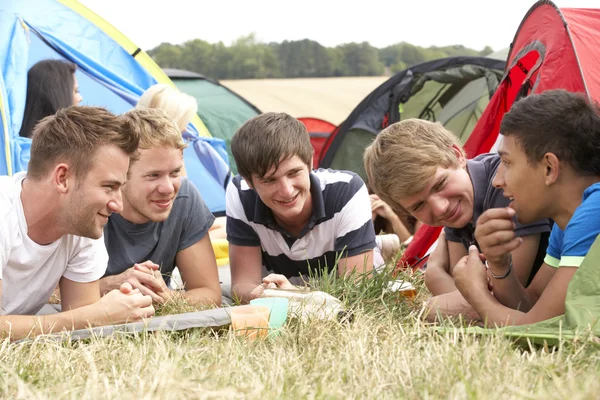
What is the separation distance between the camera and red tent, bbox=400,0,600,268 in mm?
3520

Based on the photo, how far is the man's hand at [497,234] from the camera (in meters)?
2.40

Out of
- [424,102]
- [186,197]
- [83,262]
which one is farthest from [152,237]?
[424,102]

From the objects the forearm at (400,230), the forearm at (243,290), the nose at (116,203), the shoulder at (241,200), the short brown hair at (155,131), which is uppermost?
the short brown hair at (155,131)

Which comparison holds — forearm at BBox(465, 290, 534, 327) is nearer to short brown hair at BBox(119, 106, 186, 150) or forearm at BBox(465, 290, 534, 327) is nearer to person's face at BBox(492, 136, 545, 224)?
person's face at BBox(492, 136, 545, 224)

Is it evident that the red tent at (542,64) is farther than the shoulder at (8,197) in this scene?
Result: Yes

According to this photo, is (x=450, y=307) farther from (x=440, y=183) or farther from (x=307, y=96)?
(x=307, y=96)

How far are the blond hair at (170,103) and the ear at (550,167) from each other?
110 inches

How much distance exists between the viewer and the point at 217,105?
8.48m

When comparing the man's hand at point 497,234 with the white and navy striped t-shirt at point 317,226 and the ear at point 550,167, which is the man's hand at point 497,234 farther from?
the white and navy striped t-shirt at point 317,226

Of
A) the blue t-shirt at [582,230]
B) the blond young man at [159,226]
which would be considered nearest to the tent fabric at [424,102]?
the blond young man at [159,226]

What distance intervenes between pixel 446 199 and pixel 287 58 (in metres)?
20.5

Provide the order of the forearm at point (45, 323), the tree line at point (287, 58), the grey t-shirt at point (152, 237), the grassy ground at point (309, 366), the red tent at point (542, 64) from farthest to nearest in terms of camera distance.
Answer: the tree line at point (287, 58)
the red tent at point (542, 64)
the grey t-shirt at point (152, 237)
the forearm at point (45, 323)
the grassy ground at point (309, 366)

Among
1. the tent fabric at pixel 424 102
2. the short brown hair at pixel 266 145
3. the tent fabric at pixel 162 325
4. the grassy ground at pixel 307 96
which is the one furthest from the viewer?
the grassy ground at pixel 307 96

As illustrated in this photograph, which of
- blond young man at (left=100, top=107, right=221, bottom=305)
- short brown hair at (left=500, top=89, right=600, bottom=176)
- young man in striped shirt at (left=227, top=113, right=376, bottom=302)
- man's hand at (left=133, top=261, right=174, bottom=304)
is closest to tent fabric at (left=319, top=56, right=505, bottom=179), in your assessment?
young man in striped shirt at (left=227, top=113, right=376, bottom=302)
